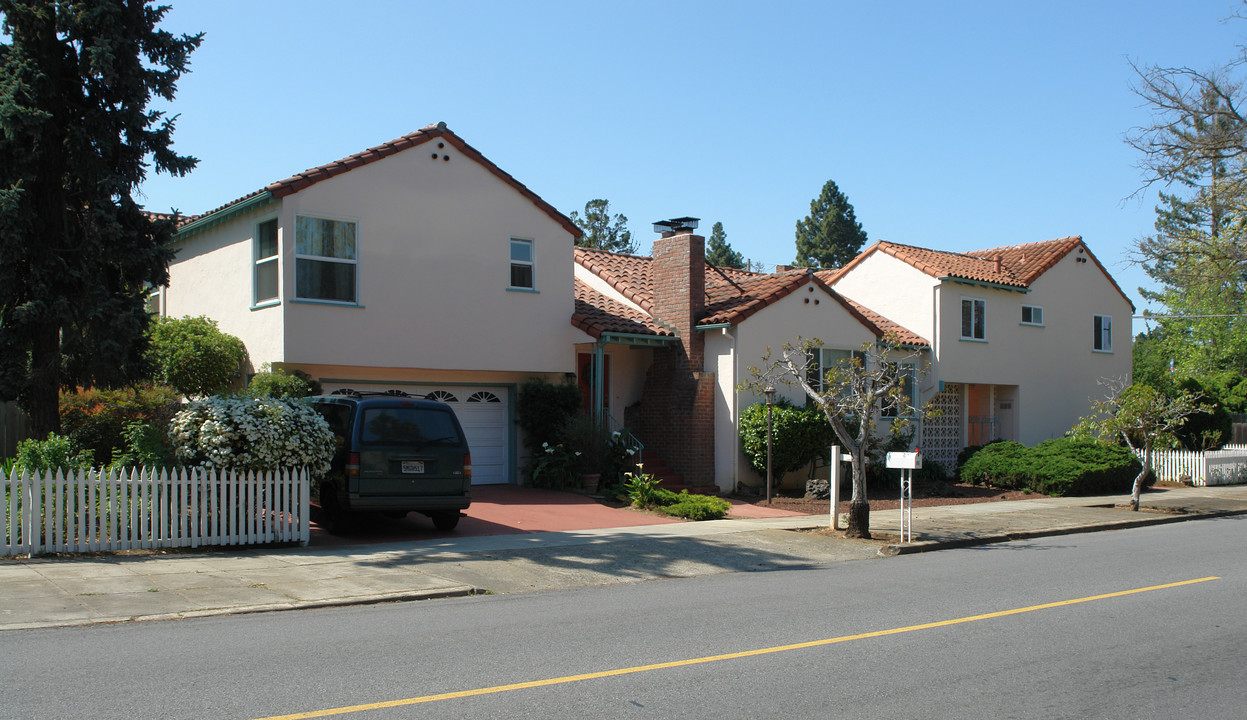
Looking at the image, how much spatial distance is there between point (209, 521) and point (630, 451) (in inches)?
353

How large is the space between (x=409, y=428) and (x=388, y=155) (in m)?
6.73

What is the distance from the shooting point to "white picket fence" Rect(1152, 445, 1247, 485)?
84.5 feet

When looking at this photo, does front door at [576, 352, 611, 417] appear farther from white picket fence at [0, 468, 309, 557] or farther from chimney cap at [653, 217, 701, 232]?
white picket fence at [0, 468, 309, 557]

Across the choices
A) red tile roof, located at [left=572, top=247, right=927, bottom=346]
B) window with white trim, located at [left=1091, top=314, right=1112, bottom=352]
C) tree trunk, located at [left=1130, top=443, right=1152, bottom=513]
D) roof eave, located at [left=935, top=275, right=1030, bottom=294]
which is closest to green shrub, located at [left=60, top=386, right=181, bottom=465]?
red tile roof, located at [left=572, top=247, right=927, bottom=346]

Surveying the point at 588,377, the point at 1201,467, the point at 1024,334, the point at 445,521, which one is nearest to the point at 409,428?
the point at 445,521

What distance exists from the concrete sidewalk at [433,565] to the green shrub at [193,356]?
5602mm

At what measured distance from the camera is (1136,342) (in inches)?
2598

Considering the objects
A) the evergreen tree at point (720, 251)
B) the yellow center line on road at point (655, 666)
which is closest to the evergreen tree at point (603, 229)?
the evergreen tree at point (720, 251)

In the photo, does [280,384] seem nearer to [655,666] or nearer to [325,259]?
[325,259]

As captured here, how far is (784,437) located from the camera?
19.7 metres

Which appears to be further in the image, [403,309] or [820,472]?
[820,472]

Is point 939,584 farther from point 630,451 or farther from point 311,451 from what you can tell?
point 630,451

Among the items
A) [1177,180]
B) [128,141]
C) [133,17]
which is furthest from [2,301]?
[1177,180]

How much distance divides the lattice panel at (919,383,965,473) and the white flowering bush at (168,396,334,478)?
17630 mm
